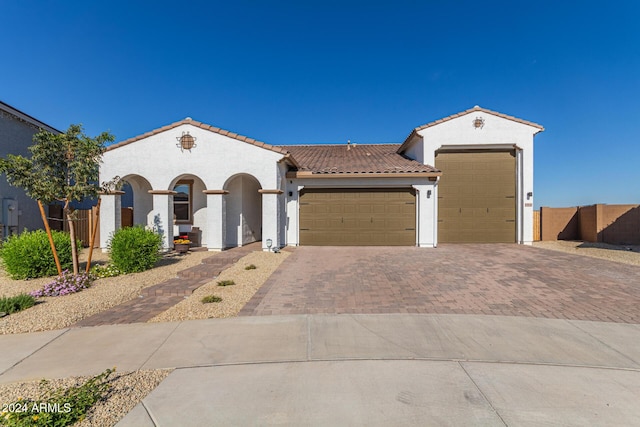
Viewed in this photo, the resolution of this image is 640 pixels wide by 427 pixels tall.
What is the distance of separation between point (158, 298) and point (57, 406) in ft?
11.0

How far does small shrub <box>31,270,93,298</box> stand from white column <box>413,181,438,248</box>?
11087 millimetres

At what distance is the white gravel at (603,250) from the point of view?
367 inches

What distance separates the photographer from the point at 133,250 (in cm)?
736

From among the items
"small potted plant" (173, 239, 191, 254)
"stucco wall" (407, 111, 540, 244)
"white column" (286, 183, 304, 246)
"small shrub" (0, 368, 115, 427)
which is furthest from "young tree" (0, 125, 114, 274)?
"stucco wall" (407, 111, 540, 244)

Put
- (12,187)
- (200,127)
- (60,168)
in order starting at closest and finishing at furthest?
(60,168), (200,127), (12,187)

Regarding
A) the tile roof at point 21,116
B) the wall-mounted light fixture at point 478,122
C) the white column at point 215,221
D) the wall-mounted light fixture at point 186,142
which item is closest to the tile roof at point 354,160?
the wall-mounted light fixture at point 478,122

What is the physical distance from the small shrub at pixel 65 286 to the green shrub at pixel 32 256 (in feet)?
2.95

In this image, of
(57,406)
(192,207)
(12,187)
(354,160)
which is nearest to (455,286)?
(57,406)

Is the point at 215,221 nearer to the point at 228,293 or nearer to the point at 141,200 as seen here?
the point at 141,200

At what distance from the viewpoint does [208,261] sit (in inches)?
344

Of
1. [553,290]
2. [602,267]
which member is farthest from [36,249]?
[602,267]

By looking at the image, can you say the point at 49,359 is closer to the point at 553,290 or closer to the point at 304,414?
the point at 304,414

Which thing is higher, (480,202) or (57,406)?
(480,202)

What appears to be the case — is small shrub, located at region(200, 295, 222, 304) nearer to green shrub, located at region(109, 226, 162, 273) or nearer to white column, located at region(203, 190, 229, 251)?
green shrub, located at region(109, 226, 162, 273)
